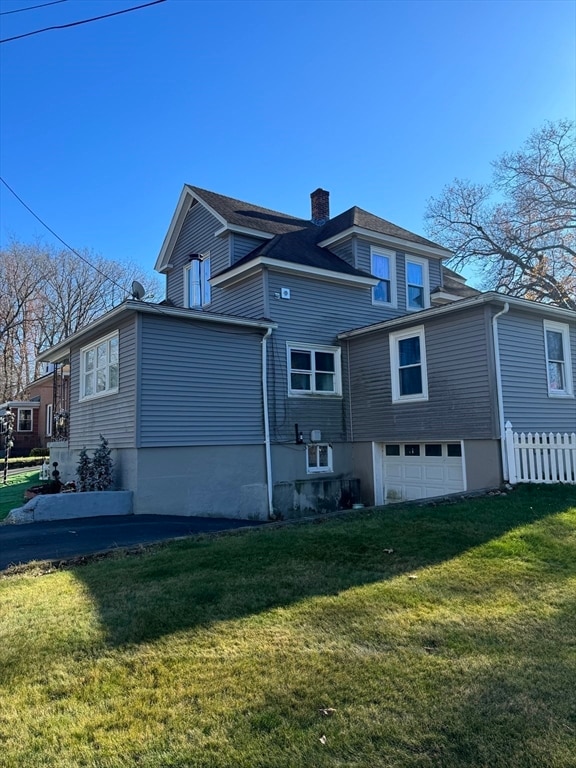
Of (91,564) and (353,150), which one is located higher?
(353,150)

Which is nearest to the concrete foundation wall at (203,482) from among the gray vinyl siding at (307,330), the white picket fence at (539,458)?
the gray vinyl siding at (307,330)

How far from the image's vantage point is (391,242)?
16.8m

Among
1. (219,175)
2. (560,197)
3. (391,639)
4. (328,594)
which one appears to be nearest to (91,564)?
(328,594)

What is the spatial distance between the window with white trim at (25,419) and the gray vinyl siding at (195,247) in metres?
23.4

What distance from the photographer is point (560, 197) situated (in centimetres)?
2689

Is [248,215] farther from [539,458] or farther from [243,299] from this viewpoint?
[539,458]

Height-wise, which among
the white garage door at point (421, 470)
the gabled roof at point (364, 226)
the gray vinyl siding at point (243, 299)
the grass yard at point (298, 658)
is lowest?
the grass yard at point (298, 658)

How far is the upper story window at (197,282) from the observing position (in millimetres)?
16672

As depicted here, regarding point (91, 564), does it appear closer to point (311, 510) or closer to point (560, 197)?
point (311, 510)

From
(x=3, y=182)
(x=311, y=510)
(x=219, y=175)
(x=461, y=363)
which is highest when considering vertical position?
(x=219, y=175)

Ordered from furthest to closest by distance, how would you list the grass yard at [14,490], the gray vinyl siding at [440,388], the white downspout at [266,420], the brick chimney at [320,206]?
the brick chimney at [320,206], the grass yard at [14,490], the white downspout at [266,420], the gray vinyl siding at [440,388]

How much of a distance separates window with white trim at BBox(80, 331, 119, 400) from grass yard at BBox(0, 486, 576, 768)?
22.0ft

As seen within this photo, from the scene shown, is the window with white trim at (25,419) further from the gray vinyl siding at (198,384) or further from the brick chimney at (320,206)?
the gray vinyl siding at (198,384)

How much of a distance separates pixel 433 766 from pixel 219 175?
62.1ft
